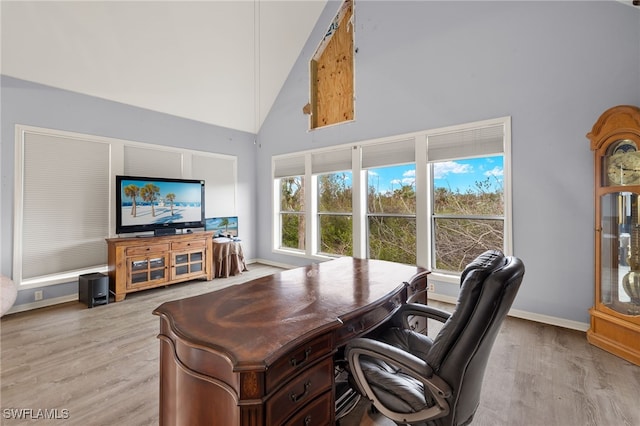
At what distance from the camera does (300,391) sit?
1.17m

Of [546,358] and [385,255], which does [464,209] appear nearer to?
[385,255]

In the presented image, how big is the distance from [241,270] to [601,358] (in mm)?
4840

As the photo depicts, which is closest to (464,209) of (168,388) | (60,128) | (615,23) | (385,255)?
(385,255)

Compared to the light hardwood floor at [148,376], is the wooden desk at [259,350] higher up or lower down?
higher up

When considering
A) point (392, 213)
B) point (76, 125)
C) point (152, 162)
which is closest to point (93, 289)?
point (152, 162)

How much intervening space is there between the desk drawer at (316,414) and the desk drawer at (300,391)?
0.02 metres

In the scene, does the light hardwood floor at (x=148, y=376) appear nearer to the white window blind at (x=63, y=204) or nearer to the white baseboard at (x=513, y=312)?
the white baseboard at (x=513, y=312)

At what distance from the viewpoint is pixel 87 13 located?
3.32 m

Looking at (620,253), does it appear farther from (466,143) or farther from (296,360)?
(296,360)

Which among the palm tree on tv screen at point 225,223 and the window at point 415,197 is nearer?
the window at point 415,197

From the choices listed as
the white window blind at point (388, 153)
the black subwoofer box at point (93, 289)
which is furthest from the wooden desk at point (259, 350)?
the black subwoofer box at point (93, 289)

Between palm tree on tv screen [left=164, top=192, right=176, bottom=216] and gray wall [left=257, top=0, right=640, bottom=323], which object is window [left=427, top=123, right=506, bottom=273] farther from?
palm tree on tv screen [left=164, top=192, right=176, bottom=216]

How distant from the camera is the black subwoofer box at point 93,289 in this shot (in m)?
3.59

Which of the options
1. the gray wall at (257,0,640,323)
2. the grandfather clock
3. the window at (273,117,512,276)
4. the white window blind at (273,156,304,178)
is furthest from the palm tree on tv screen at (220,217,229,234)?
the grandfather clock
